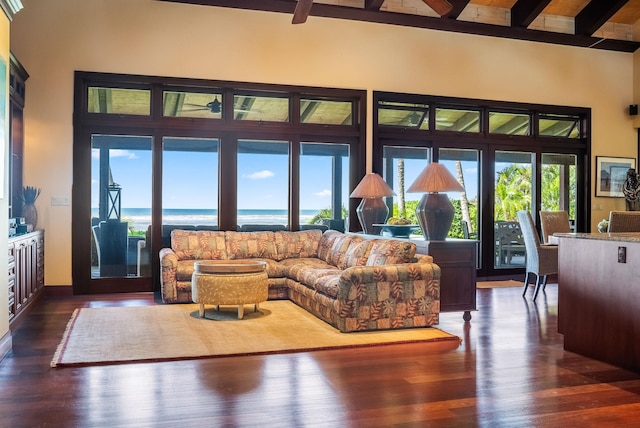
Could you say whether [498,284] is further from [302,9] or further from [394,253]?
[302,9]

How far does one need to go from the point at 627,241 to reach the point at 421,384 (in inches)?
66.0

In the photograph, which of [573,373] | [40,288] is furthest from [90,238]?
[573,373]

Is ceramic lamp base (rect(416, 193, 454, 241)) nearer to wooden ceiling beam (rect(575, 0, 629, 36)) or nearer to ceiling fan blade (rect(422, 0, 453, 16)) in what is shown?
ceiling fan blade (rect(422, 0, 453, 16))

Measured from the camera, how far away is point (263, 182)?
731 centimetres

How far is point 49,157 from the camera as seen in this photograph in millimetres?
6469

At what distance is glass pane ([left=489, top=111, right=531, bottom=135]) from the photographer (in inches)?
330

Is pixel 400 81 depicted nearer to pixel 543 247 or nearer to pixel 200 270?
pixel 543 247

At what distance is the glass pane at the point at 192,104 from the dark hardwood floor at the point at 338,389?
11.4ft

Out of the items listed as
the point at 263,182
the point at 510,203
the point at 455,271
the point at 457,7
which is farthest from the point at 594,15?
the point at 263,182

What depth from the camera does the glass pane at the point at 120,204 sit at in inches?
264

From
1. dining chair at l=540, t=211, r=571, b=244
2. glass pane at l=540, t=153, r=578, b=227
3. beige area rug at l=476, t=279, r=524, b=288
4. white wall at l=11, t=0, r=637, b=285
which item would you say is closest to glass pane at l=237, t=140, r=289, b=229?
white wall at l=11, t=0, r=637, b=285

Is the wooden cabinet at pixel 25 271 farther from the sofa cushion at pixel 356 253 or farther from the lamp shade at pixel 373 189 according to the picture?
the lamp shade at pixel 373 189

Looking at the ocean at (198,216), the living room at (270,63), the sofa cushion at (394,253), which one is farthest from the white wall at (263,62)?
the sofa cushion at (394,253)

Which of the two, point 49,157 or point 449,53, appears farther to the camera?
point 449,53
